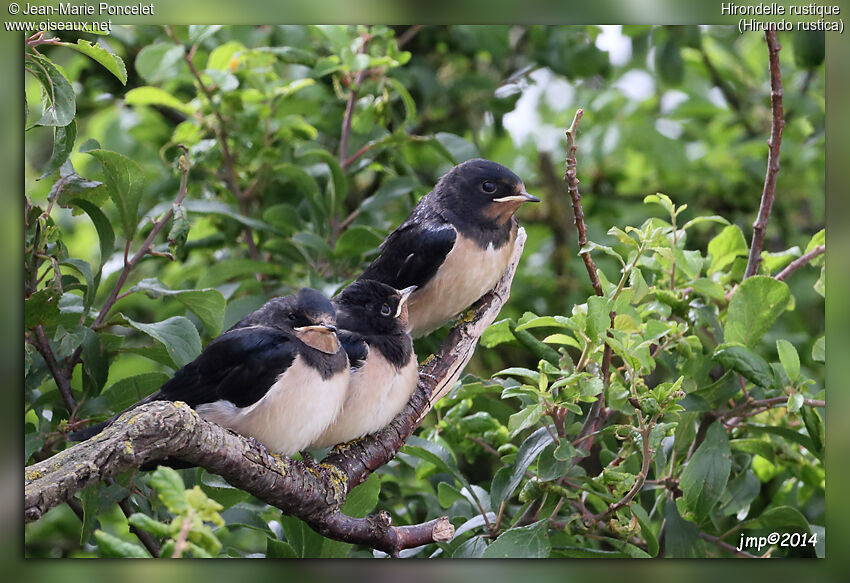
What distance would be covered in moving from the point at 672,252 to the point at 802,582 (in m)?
0.83

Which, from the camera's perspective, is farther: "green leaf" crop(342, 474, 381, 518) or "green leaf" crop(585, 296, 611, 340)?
"green leaf" crop(342, 474, 381, 518)

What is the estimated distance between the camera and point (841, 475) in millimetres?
1942

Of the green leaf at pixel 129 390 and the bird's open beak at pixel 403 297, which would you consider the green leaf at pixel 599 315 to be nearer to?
the bird's open beak at pixel 403 297

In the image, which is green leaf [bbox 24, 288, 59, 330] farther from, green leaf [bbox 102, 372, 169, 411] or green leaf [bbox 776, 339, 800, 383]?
green leaf [bbox 776, 339, 800, 383]

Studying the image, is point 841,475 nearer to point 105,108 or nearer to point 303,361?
point 303,361

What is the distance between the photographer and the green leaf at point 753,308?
2244 millimetres

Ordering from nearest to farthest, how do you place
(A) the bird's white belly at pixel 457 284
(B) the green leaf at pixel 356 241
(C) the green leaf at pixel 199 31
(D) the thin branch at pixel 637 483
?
1. (D) the thin branch at pixel 637 483
2. (A) the bird's white belly at pixel 457 284
3. (B) the green leaf at pixel 356 241
4. (C) the green leaf at pixel 199 31

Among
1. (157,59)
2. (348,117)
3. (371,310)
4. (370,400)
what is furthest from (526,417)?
(157,59)

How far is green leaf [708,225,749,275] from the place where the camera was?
255cm

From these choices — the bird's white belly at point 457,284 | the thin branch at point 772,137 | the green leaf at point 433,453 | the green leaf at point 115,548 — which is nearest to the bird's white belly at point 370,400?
the green leaf at point 433,453

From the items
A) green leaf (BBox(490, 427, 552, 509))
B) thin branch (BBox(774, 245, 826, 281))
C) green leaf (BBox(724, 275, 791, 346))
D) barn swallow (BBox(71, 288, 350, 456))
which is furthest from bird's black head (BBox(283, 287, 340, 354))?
thin branch (BBox(774, 245, 826, 281))

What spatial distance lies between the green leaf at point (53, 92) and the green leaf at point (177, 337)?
0.49 metres

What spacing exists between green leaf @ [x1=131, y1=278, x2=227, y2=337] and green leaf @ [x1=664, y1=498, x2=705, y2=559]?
1.24 metres

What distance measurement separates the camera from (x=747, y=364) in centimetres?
215
